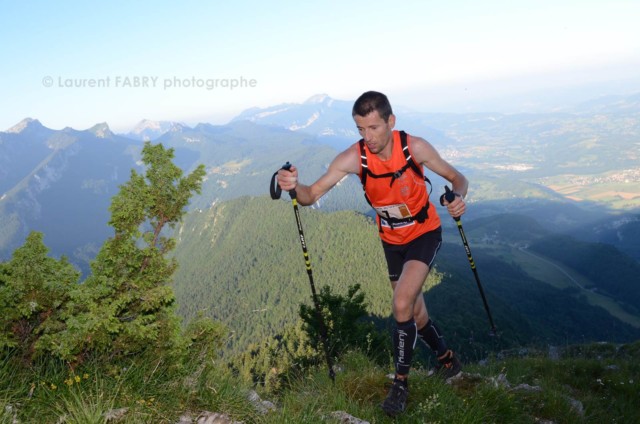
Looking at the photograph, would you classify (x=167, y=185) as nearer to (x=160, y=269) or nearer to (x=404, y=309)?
(x=160, y=269)

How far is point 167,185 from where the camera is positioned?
1016cm

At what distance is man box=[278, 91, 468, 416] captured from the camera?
562 cm

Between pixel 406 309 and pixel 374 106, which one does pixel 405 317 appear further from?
pixel 374 106

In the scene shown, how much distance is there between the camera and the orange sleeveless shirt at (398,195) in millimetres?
5820

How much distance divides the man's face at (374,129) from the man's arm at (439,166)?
456mm

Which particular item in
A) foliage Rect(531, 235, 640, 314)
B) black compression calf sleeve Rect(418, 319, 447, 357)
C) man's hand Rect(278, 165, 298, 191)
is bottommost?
foliage Rect(531, 235, 640, 314)

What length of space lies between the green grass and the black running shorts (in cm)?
165

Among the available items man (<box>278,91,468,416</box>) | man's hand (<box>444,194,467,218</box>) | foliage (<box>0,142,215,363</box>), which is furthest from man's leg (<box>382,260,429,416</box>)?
foliage (<box>0,142,215,363</box>)

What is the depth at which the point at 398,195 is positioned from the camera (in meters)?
5.90

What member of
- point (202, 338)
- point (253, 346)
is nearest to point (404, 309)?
point (202, 338)

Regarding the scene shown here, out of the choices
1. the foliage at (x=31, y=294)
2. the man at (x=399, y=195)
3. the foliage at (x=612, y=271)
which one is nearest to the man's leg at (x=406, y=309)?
the man at (x=399, y=195)

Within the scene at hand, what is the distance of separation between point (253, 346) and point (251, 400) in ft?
362

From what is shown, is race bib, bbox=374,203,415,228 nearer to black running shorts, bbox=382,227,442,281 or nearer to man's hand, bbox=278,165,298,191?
black running shorts, bbox=382,227,442,281

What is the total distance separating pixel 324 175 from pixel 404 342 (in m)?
2.64
